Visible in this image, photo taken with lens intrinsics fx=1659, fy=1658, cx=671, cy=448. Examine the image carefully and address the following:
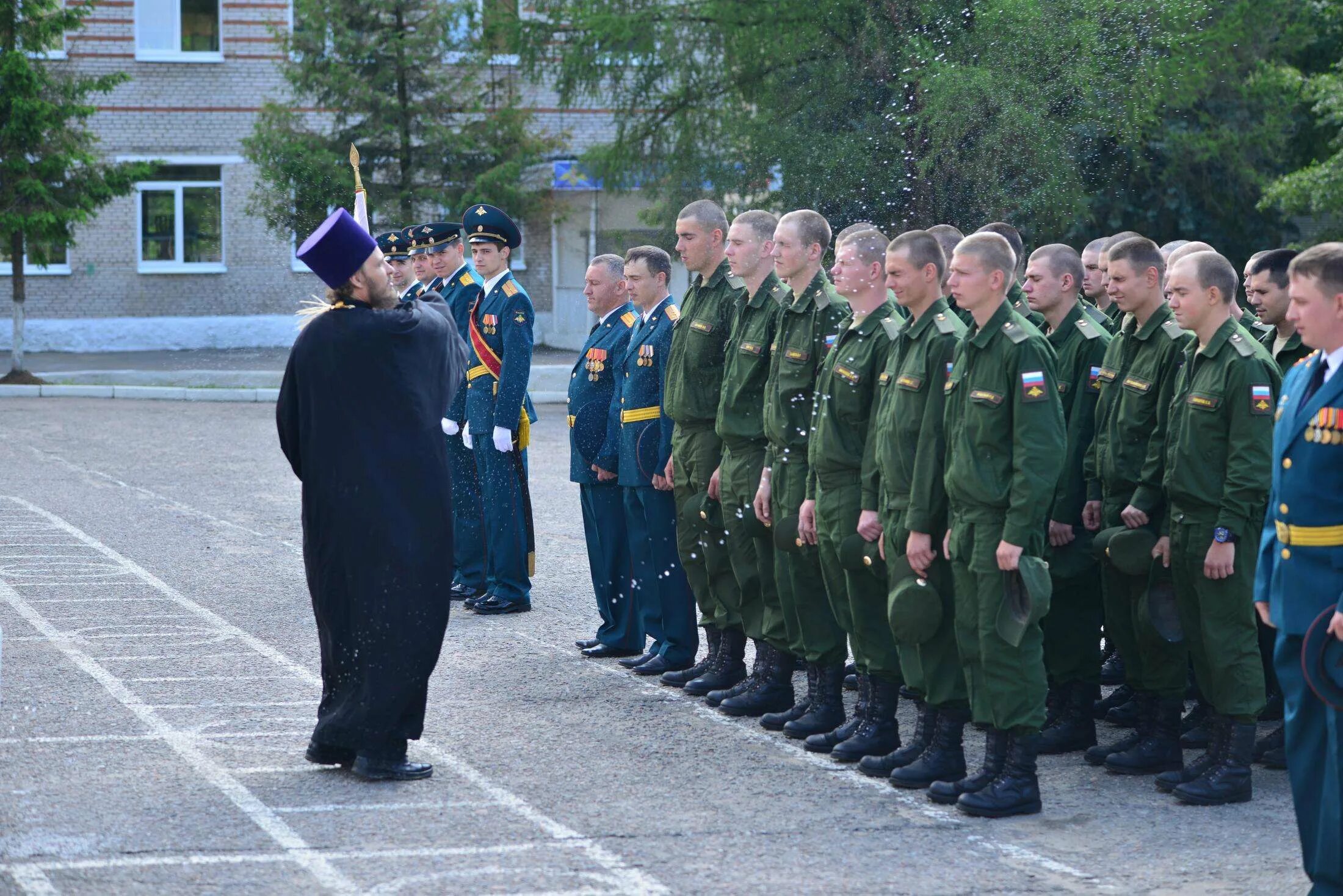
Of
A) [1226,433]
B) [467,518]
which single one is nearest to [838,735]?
[1226,433]

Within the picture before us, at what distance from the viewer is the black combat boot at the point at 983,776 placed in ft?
20.0

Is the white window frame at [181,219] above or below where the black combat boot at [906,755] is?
above

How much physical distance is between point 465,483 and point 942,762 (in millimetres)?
4936

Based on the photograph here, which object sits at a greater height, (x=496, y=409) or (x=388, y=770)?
(x=496, y=409)

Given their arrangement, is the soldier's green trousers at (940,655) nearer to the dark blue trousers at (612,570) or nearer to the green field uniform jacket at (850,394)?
the green field uniform jacket at (850,394)

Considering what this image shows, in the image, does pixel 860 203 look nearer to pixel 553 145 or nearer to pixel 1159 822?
pixel 553 145

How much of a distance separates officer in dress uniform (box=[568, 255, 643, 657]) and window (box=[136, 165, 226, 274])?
24517 mm

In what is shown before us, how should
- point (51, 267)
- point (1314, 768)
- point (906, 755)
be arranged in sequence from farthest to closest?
point (51, 267) → point (906, 755) → point (1314, 768)

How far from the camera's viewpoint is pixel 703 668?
8.15 meters

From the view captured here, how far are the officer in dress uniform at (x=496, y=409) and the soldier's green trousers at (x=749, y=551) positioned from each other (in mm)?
2414

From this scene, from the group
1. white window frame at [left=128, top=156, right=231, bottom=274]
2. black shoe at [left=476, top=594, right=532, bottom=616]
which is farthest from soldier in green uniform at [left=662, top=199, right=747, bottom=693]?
white window frame at [left=128, top=156, right=231, bottom=274]

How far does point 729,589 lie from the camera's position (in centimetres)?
789

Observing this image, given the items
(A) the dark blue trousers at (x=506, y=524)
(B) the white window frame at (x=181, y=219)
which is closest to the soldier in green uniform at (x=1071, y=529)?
(A) the dark blue trousers at (x=506, y=524)

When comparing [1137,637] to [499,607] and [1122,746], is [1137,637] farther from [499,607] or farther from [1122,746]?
[499,607]
